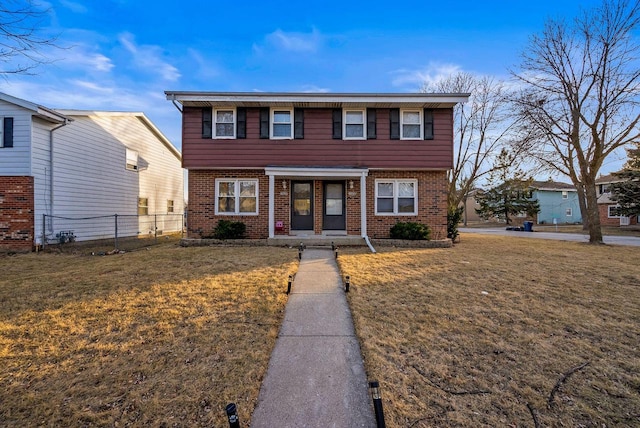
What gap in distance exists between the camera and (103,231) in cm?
1313

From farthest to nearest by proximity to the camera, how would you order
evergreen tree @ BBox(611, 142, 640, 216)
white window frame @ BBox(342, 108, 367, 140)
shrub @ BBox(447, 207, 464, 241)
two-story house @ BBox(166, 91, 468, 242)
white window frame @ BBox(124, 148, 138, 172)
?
evergreen tree @ BBox(611, 142, 640, 216), white window frame @ BBox(124, 148, 138, 172), shrub @ BBox(447, 207, 464, 241), white window frame @ BBox(342, 108, 367, 140), two-story house @ BBox(166, 91, 468, 242)

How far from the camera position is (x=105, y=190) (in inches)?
526

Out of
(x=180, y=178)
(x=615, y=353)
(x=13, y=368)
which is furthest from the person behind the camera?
(x=180, y=178)

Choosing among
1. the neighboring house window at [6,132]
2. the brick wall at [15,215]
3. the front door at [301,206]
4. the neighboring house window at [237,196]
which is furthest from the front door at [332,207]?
the neighboring house window at [6,132]

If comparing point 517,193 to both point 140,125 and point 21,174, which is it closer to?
point 140,125

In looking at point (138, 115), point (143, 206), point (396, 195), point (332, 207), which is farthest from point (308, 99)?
point (143, 206)

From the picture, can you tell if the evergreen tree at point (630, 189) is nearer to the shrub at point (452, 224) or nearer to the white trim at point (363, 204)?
the shrub at point (452, 224)

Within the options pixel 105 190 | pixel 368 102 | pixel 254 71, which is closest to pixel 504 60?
pixel 368 102

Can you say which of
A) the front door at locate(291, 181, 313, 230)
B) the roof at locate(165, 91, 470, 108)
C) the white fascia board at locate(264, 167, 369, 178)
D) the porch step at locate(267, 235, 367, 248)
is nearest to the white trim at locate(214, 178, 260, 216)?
the white fascia board at locate(264, 167, 369, 178)

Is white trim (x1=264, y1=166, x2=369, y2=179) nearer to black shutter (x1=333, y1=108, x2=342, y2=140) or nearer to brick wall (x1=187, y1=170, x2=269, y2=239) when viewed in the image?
brick wall (x1=187, y1=170, x2=269, y2=239)

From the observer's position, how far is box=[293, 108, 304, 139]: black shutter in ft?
36.6

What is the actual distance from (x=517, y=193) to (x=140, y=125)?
34054 mm

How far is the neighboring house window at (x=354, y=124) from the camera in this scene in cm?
1124

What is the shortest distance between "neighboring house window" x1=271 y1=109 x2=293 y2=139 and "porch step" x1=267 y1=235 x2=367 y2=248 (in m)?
3.98
